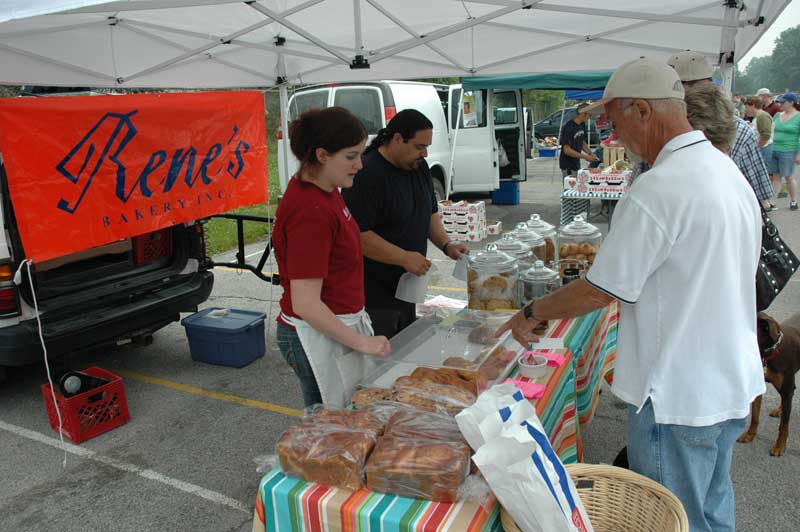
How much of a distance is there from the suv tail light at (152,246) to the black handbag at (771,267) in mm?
4011

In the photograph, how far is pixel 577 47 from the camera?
15.0ft

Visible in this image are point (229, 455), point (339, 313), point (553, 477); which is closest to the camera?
point (553, 477)

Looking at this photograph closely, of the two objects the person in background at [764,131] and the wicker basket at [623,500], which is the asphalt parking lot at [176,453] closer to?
the wicker basket at [623,500]

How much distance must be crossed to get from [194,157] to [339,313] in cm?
276

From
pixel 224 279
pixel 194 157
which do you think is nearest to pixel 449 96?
pixel 224 279

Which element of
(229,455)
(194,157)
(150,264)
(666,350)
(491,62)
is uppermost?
(491,62)

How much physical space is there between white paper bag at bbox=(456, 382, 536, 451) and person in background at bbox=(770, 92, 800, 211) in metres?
10.3

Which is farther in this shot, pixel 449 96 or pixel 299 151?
pixel 449 96

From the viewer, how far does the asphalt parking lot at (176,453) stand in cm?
285

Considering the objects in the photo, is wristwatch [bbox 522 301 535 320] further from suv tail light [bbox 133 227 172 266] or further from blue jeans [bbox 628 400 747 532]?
suv tail light [bbox 133 227 172 266]

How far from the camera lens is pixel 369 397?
2.05 m

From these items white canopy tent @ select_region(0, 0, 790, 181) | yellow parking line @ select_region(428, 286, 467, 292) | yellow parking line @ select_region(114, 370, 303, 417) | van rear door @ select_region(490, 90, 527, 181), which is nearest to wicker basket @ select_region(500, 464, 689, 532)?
yellow parking line @ select_region(114, 370, 303, 417)

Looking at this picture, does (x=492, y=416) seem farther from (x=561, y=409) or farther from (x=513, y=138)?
(x=513, y=138)

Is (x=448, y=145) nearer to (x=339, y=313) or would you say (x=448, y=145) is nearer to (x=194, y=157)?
(x=194, y=157)
